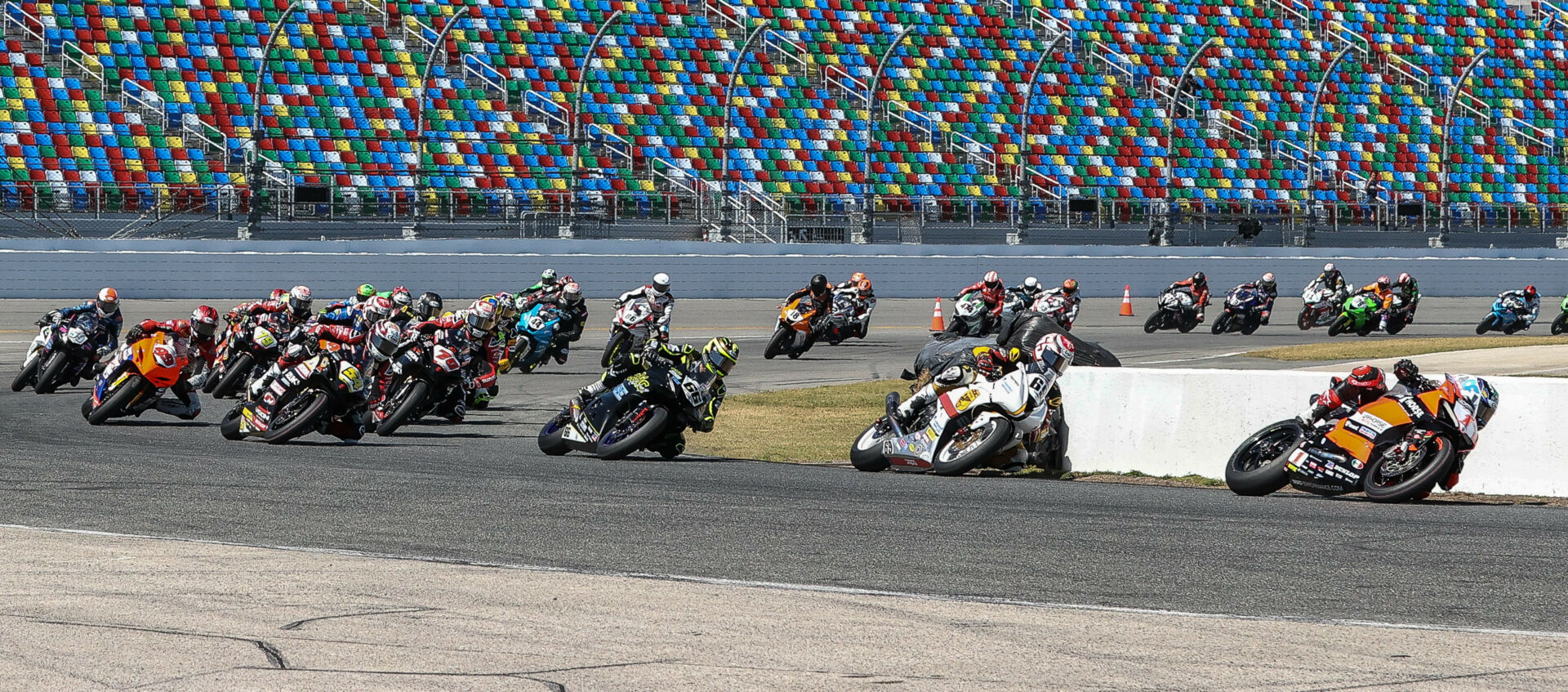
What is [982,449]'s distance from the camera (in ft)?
38.3

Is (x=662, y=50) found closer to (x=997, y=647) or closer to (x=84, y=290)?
(x=84, y=290)

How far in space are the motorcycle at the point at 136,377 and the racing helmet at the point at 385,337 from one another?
1843 millimetres

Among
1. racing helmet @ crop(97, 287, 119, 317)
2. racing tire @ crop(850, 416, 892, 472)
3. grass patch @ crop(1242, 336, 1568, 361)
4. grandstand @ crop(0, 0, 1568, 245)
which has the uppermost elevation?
grandstand @ crop(0, 0, 1568, 245)

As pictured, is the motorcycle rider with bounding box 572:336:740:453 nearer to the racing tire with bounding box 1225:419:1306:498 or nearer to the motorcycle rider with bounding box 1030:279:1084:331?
the racing tire with bounding box 1225:419:1306:498

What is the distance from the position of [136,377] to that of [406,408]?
2273mm

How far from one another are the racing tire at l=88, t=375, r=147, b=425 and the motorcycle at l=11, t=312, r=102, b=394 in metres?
3.25

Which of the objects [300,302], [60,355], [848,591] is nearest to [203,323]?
[300,302]

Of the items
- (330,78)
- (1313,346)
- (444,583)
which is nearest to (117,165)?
(330,78)

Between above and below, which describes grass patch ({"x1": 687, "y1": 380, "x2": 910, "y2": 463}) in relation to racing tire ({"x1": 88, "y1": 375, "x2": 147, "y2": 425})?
below

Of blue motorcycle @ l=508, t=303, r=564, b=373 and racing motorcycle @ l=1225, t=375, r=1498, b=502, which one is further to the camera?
blue motorcycle @ l=508, t=303, r=564, b=373

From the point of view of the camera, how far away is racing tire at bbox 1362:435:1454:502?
10.2 m

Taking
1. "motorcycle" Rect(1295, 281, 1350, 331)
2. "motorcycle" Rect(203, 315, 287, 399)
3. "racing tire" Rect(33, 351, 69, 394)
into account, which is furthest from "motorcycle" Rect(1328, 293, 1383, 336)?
"racing tire" Rect(33, 351, 69, 394)

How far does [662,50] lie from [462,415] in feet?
96.4

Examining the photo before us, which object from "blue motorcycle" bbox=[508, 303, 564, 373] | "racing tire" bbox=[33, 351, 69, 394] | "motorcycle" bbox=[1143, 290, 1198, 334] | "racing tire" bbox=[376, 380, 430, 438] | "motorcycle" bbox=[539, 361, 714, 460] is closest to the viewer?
"motorcycle" bbox=[539, 361, 714, 460]
